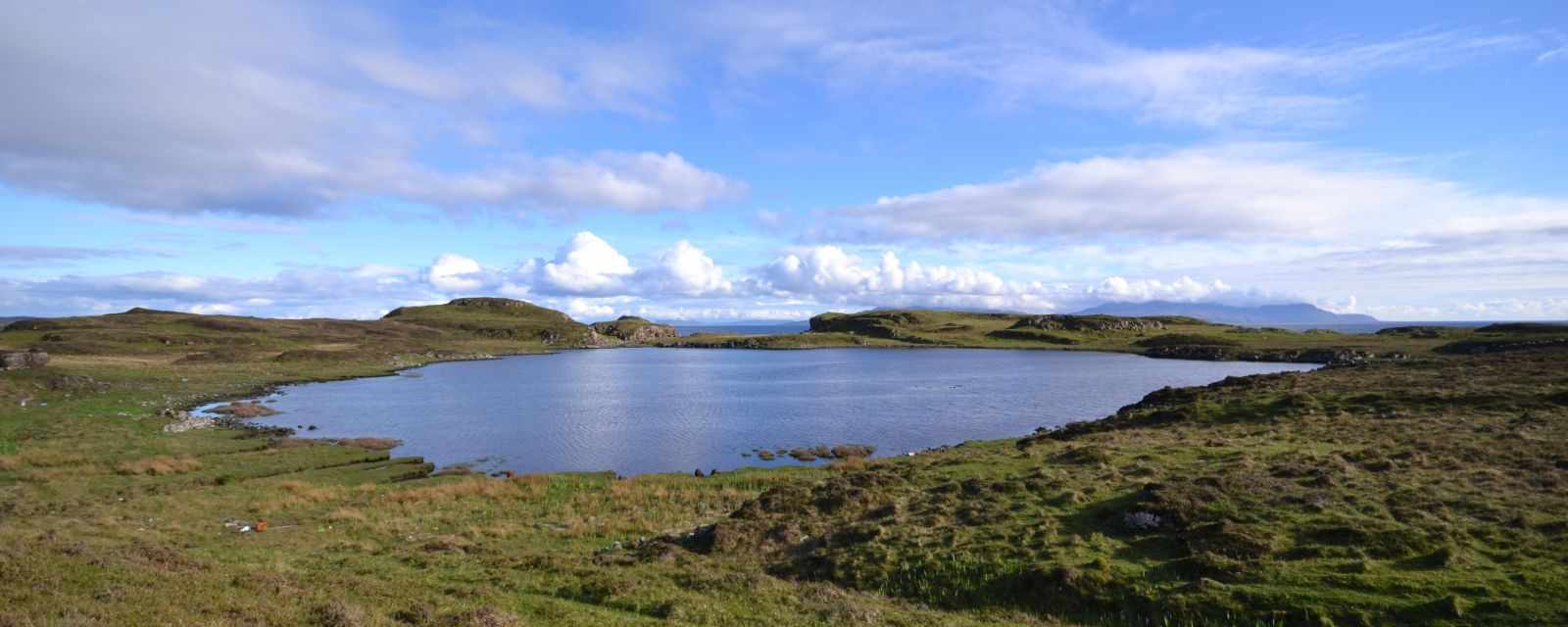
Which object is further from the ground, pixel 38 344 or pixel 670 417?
pixel 38 344

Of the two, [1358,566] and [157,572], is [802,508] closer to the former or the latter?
[1358,566]

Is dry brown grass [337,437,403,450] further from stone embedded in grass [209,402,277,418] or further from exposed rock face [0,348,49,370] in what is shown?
exposed rock face [0,348,49,370]

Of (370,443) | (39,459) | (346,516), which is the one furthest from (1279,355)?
(39,459)

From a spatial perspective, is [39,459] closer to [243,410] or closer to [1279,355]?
[243,410]

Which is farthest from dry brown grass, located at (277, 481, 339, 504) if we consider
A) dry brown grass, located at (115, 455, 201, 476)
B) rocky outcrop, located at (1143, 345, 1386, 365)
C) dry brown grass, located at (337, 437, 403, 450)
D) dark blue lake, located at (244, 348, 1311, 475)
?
rocky outcrop, located at (1143, 345, 1386, 365)

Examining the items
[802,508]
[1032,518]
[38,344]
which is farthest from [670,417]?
[38,344]

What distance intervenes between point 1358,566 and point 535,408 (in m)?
87.8

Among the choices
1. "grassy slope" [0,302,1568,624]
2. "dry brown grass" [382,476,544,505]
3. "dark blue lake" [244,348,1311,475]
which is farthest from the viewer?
"dark blue lake" [244,348,1311,475]

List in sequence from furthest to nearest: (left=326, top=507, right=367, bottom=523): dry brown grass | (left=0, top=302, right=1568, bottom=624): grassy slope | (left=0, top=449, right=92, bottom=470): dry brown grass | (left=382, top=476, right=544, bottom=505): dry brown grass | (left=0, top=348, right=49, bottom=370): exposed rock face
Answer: (left=0, top=348, right=49, bottom=370): exposed rock face, (left=0, top=449, right=92, bottom=470): dry brown grass, (left=382, top=476, right=544, bottom=505): dry brown grass, (left=326, top=507, right=367, bottom=523): dry brown grass, (left=0, top=302, right=1568, bottom=624): grassy slope

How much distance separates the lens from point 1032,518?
27.5m

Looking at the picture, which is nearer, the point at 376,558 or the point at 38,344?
the point at 376,558

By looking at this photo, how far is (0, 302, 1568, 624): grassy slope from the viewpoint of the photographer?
17.8 metres

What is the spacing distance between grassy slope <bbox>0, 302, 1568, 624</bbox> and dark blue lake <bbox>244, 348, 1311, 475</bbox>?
43.2ft

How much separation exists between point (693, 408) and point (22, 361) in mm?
80355
